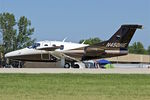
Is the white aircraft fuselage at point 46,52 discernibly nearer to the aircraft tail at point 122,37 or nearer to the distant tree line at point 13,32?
the aircraft tail at point 122,37

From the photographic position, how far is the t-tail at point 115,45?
43.0 meters

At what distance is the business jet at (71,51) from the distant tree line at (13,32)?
42452mm

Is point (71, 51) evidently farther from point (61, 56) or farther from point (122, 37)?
point (122, 37)

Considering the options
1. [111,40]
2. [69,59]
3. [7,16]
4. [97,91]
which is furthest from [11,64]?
[7,16]

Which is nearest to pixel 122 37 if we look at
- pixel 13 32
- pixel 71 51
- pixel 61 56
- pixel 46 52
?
pixel 71 51

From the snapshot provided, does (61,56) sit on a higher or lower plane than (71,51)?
lower

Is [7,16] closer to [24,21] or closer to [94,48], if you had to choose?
[24,21]

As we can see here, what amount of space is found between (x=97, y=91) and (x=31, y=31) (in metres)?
76.3

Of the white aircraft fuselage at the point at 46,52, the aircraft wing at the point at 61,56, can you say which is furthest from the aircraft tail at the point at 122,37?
the aircraft wing at the point at 61,56

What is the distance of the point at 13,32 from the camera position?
8825cm

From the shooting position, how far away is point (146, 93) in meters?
14.1

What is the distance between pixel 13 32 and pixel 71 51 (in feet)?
154

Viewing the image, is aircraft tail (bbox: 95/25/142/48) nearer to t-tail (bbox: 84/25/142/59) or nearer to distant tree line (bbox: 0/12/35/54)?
t-tail (bbox: 84/25/142/59)

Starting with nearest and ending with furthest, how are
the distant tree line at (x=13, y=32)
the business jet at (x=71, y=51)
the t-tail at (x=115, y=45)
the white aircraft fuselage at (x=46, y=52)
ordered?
1. the white aircraft fuselage at (x=46, y=52)
2. the business jet at (x=71, y=51)
3. the t-tail at (x=115, y=45)
4. the distant tree line at (x=13, y=32)
